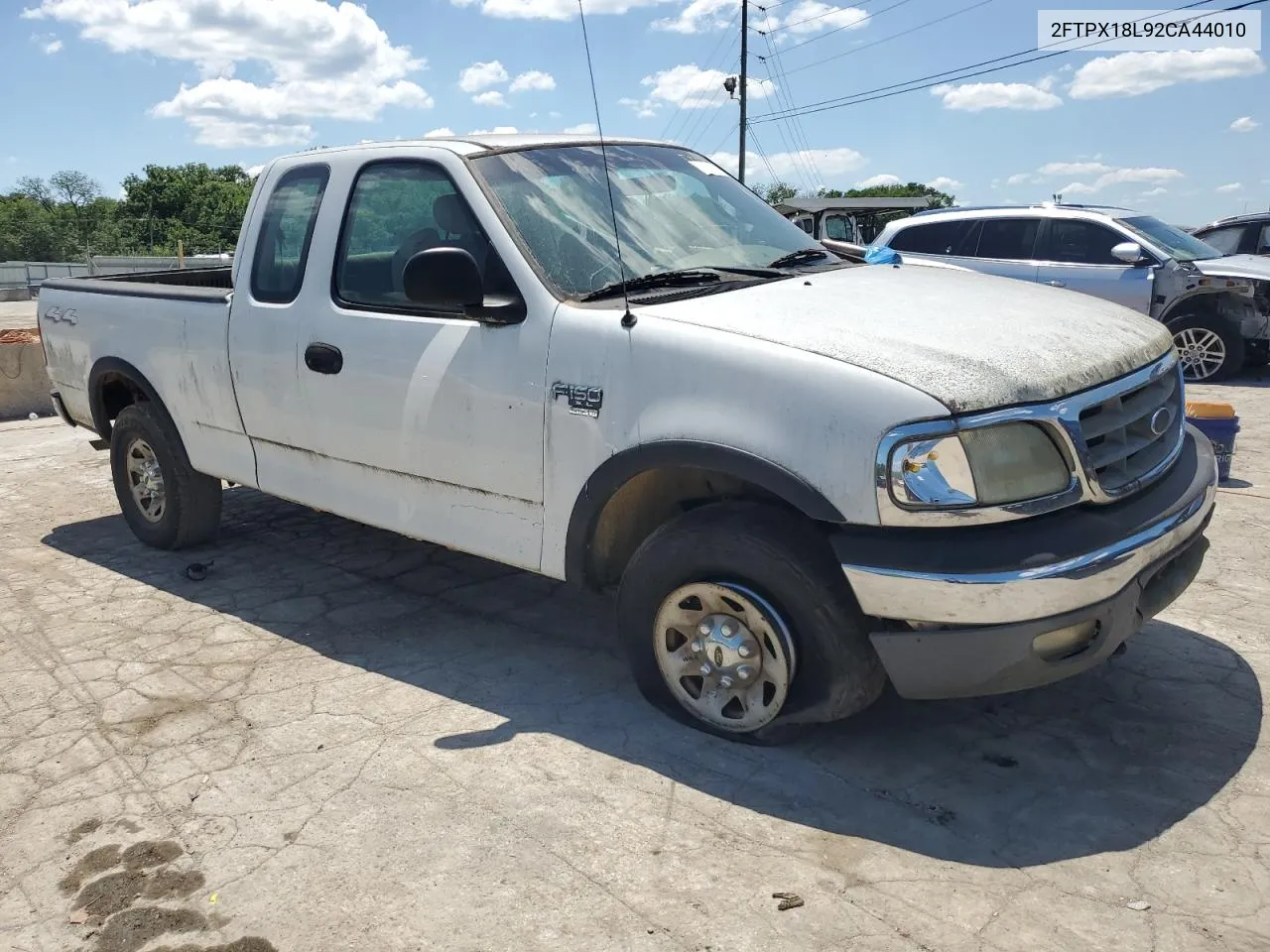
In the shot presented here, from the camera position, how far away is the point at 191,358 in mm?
5180

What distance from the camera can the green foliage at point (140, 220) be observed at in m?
71.8

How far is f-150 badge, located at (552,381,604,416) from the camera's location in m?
3.50

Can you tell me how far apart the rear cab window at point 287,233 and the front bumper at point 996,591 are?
9.09 ft

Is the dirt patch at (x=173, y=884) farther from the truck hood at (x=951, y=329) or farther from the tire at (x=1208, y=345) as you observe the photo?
the tire at (x=1208, y=345)

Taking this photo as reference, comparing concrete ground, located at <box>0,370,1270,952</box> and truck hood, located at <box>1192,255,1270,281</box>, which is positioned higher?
truck hood, located at <box>1192,255,1270,281</box>

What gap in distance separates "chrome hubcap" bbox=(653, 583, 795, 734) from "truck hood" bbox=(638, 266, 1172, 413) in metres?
0.81

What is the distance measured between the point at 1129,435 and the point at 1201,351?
28.9ft

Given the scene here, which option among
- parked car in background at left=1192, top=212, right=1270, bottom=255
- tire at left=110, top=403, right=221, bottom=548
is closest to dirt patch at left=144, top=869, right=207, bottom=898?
tire at left=110, top=403, right=221, bottom=548

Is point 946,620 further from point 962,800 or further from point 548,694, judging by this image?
point 548,694

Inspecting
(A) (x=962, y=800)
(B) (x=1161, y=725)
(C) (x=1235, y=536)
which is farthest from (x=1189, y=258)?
(A) (x=962, y=800)

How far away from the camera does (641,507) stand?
12.5 feet

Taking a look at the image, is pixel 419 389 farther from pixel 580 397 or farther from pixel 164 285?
pixel 164 285

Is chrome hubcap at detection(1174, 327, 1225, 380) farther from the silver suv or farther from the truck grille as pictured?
the truck grille

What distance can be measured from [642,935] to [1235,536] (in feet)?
14.2
